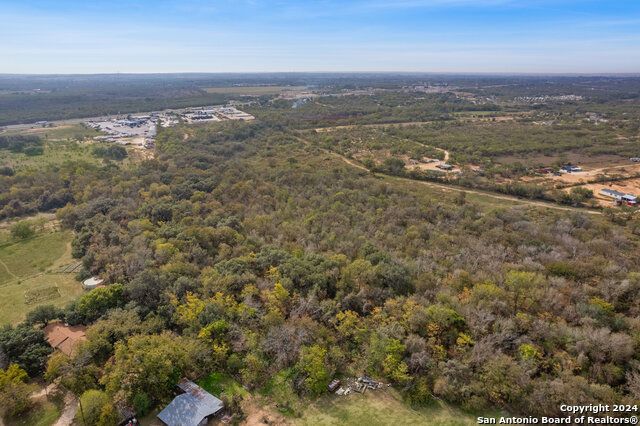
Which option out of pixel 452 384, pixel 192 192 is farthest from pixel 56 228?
pixel 452 384

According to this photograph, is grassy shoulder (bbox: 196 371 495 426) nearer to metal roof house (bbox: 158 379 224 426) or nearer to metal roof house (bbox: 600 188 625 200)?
metal roof house (bbox: 158 379 224 426)

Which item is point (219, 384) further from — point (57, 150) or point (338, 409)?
point (57, 150)

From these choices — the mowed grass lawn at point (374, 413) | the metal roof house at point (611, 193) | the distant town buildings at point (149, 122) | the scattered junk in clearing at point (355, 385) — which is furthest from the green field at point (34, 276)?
the metal roof house at point (611, 193)

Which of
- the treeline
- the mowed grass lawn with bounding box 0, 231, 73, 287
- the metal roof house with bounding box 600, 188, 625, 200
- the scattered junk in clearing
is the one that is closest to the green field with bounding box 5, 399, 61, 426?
the treeline

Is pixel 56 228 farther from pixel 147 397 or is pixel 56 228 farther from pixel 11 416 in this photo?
pixel 147 397

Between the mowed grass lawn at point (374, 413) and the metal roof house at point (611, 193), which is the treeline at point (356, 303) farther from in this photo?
the metal roof house at point (611, 193)

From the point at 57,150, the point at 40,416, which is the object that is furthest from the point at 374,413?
the point at 57,150
